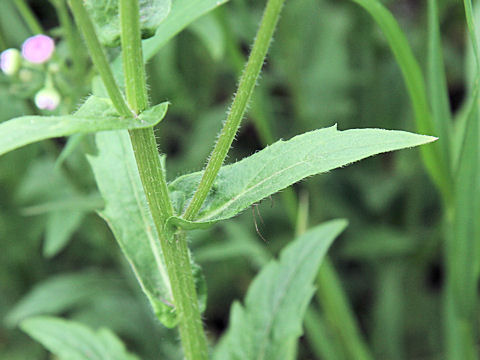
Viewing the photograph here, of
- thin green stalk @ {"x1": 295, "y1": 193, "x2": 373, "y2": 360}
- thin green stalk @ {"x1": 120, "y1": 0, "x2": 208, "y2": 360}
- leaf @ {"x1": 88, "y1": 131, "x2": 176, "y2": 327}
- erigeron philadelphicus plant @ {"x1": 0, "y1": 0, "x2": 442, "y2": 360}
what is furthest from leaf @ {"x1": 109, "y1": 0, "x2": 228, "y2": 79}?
thin green stalk @ {"x1": 295, "y1": 193, "x2": 373, "y2": 360}

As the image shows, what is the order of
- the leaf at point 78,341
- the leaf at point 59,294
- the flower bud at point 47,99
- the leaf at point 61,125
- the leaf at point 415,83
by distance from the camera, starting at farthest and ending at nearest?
the leaf at point 59,294 < the flower bud at point 47,99 < the leaf at point 78,341 < the leaf at point 415,83 < the leaf at point 61,125

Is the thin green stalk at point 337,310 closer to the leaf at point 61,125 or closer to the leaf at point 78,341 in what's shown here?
the leaf at point 78,341

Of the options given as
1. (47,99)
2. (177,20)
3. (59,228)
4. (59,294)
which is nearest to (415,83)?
(177,20)

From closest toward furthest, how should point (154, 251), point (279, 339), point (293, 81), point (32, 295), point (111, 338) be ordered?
point (154, 251)
point (279, 339)
point (111, 338)
point (32, 295)
point (293, 81)

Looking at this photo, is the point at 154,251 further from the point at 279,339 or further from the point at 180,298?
the point at 279,339

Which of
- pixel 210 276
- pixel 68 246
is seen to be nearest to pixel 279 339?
pixel 210 276

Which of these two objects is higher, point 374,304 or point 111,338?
point 111,338

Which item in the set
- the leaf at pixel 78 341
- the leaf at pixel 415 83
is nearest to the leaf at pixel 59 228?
the leaf at pixel 78 341
